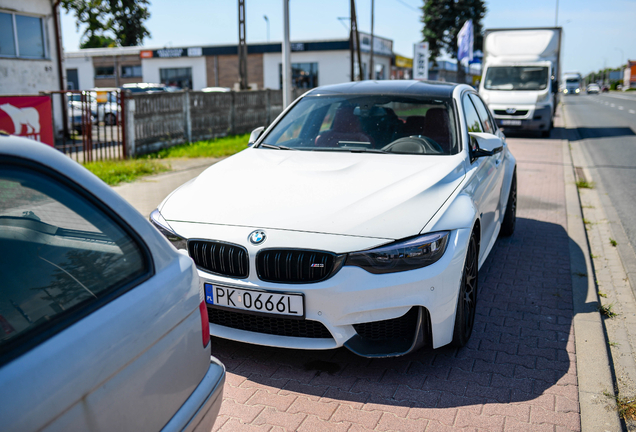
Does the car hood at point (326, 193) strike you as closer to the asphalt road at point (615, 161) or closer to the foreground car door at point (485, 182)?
the foreground car door at point (485, 182)

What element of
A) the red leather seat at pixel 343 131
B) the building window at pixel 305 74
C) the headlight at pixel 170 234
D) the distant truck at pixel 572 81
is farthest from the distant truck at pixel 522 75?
the distant truck at pixel 572 81

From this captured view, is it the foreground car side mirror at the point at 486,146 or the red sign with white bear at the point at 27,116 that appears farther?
the red sign with white bear at the point at 27,116

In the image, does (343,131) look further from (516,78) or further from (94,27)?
(94,27)

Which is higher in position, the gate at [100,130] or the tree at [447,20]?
the tree at [447,20]

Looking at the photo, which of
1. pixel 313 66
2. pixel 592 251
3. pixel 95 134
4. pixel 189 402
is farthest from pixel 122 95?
pixel 313 66

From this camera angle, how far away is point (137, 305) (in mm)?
1642

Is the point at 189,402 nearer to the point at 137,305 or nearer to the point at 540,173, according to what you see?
the point at 137,305

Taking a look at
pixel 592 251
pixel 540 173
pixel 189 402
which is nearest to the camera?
pixel 189 402

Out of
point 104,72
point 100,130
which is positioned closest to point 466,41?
point 100,130

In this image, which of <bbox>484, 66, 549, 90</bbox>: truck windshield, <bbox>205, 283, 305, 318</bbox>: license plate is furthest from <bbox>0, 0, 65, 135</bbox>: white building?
<bbox>205, 283, 305, 318</bbox>: license plate

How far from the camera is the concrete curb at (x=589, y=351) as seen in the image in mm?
2814

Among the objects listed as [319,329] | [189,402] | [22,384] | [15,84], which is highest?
[15,84]

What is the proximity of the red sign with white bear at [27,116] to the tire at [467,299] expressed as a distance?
Answer: 7.65 meters

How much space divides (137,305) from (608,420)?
2360 mm
